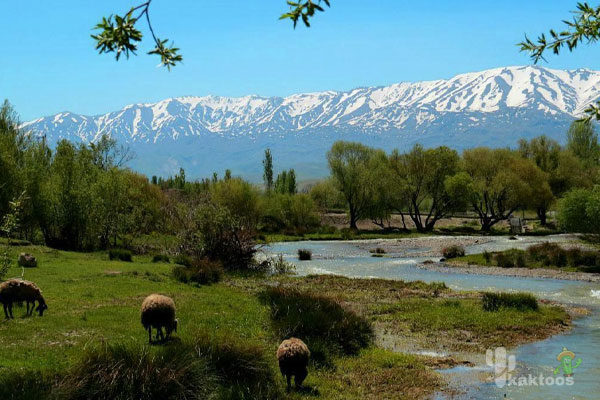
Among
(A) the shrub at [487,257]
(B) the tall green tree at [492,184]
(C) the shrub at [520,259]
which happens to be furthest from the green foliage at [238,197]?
(C) the shrub at [520,259]

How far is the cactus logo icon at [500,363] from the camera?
47.5 feet

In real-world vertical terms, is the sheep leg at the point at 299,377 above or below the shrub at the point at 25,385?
below

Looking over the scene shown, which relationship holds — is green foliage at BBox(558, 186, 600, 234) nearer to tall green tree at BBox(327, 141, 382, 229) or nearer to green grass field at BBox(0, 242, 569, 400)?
green grass field at BBox(0, 242, 569, 400)

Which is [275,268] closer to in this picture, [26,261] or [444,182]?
[26,261]

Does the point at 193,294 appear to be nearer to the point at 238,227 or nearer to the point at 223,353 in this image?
the point at 223,353

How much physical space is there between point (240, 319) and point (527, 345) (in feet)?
33.7

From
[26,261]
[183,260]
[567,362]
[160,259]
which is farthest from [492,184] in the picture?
[567,362]

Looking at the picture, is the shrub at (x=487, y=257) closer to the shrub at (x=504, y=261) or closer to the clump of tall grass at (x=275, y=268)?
the shrub at (x=504, y=261)

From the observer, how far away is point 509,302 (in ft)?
82.5

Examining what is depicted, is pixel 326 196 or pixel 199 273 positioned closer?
pixel 199 273

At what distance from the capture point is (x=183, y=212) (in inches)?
1722

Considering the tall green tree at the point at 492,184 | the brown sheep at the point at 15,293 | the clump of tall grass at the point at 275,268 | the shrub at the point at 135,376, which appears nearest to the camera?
the shrub at the point at 135,376

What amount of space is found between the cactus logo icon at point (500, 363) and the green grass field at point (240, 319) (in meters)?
1.03

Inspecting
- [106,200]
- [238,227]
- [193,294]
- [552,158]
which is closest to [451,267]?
[238,227]
